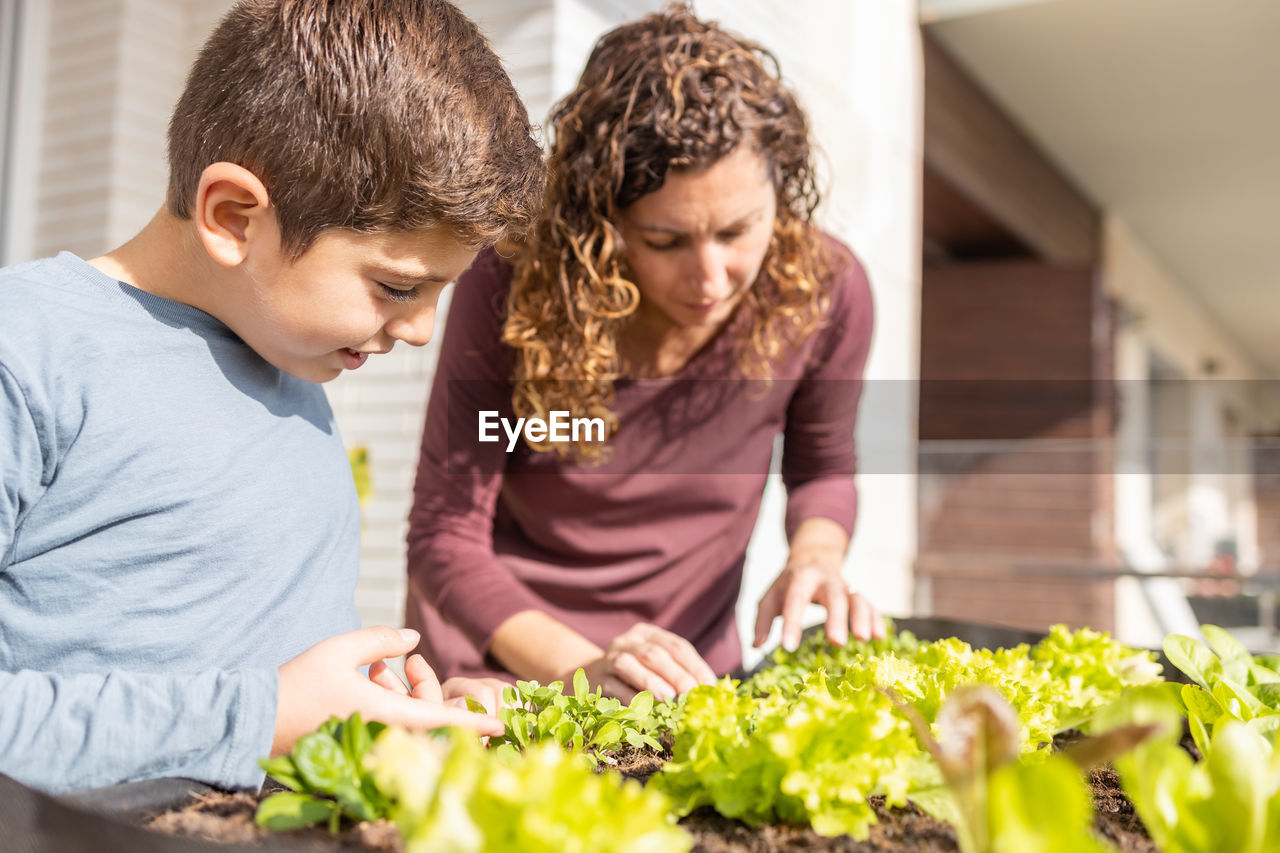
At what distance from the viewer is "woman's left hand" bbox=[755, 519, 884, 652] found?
99 centimetres

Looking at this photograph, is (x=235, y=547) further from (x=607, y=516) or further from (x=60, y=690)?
(x=607, y=516)

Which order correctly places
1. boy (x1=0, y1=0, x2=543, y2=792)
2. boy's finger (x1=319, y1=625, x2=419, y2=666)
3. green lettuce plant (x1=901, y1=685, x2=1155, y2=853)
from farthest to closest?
boy (x1=0, y1=0, x2=543, y2=792)
boy's finger (x1=319, y1=625, x2=419, y2=666)
green lettuce plant (x1=901, y1=685, x2=1155, y2=853)

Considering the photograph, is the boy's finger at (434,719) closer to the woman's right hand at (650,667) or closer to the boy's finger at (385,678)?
the boy's finger at (385,678)

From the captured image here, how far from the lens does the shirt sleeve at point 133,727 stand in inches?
19.5

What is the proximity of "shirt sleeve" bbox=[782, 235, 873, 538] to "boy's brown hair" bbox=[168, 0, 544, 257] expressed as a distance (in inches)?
28.0

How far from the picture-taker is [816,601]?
108cm

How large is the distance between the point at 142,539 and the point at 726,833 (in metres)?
0.44

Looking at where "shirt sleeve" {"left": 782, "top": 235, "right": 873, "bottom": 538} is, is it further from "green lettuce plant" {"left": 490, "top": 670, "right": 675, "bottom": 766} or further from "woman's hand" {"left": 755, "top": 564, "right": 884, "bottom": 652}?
"green lettuce plant" {"left": 490, "top": 670, "right": 675, "bottom": 766}

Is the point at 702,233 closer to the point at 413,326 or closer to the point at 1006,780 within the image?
the point at 413,326

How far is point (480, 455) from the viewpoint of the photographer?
1240 millimetres

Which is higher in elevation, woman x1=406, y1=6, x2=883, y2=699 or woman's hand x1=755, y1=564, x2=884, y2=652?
woman x1=406, y1=6, x2=883, y2=699

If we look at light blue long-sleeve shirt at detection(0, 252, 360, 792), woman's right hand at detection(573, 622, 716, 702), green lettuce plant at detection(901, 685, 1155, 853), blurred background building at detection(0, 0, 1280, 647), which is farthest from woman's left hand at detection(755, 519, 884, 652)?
blurred background building at detection(0, 0, 1280, 647)

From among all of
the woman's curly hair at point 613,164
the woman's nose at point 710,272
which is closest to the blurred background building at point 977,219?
the woman's curly hair at point 613,164

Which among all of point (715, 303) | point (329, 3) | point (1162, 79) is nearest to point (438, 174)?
point (329, 3)
